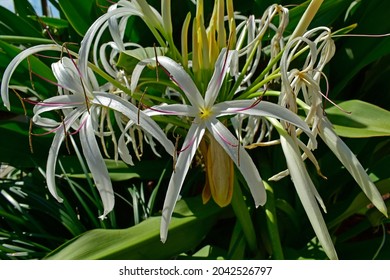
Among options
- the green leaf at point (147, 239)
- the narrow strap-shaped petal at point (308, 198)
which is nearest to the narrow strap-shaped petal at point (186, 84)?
the narrow strap-shaped petal at point (308, 198)

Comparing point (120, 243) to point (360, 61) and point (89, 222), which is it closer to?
point (89, 222)

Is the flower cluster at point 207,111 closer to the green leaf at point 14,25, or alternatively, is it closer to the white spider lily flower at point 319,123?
the white spider lily flower at point 319,123

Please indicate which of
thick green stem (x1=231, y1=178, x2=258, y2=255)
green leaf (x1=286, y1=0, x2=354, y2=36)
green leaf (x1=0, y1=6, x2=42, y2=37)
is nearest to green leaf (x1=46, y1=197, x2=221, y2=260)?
thick green stem (x1=231, y1=178, x2=258, y2=255)

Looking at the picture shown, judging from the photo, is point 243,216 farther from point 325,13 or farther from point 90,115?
point 325,13

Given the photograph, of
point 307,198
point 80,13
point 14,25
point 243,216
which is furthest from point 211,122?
point 14,25

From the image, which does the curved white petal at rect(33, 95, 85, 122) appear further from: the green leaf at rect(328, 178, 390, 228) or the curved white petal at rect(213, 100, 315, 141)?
the green leaf at rect(328, 178, 390, 228)
